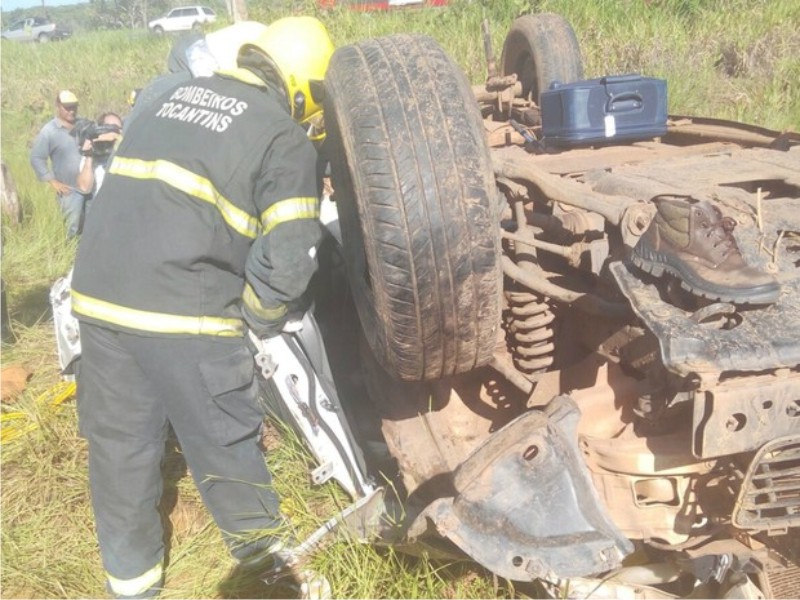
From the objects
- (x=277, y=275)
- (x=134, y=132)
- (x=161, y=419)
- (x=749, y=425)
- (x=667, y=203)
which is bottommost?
(x=161, y=419)

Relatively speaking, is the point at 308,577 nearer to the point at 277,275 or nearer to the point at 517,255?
the point at 277,275

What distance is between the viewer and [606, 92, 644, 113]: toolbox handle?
3.45 meters

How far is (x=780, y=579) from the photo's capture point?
2.24m

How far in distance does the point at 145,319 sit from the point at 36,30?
28063 millimetres

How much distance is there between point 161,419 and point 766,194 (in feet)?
7.42

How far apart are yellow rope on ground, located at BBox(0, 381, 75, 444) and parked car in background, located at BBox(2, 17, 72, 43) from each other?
22293mm

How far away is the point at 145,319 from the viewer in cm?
250

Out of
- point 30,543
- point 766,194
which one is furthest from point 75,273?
point 766,194

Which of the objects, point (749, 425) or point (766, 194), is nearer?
point (749, 425)

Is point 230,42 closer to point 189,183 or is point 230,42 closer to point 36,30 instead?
point 189,183

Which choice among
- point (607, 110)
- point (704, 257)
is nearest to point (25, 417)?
point (607, 110)

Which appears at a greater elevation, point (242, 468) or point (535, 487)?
point (535, 487)

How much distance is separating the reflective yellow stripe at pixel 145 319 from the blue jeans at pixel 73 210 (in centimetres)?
451

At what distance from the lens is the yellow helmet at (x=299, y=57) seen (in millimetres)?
2691
